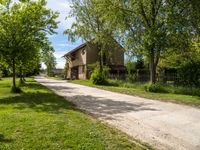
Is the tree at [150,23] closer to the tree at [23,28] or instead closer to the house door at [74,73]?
the tree at [23,28]

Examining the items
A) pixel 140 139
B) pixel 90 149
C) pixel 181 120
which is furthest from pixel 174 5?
pixel 90 149

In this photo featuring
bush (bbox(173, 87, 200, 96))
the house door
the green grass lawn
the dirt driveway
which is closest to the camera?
the green grass lawn

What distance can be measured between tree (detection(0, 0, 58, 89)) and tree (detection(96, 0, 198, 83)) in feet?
19.3

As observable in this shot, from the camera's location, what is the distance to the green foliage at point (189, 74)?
21406 mm

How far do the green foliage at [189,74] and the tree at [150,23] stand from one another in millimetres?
2046

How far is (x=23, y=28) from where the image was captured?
20.6m

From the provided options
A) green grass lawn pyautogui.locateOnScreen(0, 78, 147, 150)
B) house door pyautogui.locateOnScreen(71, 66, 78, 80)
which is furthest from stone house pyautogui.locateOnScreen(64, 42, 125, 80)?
green grass lawn pyautogui.locateOnScreen(0, 78, 147, 150)

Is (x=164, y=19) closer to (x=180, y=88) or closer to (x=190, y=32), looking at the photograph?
(x=190, y=32)

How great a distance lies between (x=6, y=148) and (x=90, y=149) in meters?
1.88

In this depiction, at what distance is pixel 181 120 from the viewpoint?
1036cm

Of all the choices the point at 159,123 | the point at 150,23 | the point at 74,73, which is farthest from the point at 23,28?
the point at 74,73

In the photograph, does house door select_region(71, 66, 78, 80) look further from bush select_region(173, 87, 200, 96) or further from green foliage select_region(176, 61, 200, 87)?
bush select_region(173, 87, 200, 96)

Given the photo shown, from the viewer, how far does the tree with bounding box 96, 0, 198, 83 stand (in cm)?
2164

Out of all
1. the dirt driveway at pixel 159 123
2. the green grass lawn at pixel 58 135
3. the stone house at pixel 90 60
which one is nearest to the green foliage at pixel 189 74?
the dirt driveway at pixel 159 123
